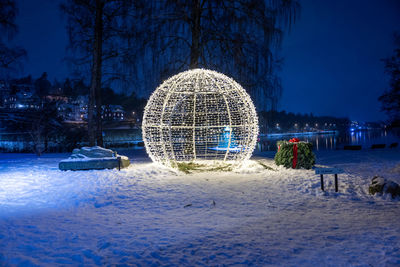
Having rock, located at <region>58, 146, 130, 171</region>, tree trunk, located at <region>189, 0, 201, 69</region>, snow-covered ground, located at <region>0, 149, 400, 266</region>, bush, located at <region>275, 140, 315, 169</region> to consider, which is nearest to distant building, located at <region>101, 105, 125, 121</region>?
tree trunk, located at <region>189, 0, 201, 69</region>

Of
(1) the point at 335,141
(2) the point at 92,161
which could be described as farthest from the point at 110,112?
(1) the point at 335,141

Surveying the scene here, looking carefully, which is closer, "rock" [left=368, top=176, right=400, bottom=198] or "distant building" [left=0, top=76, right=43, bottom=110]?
"rock" [left=368, top=176, right=400, bottom=198]

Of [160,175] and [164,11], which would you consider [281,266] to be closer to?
[160,175]

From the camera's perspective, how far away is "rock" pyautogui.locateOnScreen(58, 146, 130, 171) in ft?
A: 25.6

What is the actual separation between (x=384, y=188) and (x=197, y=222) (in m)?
3.67

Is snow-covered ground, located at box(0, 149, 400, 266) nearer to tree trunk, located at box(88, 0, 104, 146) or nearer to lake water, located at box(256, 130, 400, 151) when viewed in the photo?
tree trunk, located at box(88, 0, 104, 146)

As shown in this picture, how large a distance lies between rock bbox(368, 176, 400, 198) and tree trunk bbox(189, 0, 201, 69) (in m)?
6.93

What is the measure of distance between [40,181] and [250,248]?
567 cm

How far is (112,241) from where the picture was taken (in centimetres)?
319

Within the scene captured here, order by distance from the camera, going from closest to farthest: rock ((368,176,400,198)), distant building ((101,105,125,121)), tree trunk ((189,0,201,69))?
rock ((368,176,400,198)) < tree trunk ((189,0,201,69)) < distant building ((101,105,125,121))

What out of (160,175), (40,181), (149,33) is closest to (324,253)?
(160,175)

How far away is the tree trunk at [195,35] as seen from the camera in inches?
383

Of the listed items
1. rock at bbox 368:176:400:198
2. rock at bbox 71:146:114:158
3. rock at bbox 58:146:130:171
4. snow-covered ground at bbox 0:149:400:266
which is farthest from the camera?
rock at bbox 71:146:114:158

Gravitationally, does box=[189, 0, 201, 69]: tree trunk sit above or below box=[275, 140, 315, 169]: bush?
above
